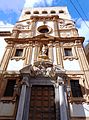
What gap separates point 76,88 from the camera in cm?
1218

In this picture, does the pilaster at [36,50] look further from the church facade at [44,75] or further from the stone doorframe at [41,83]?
the stone doorframe at [41,83]

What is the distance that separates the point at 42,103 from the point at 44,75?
1991mm

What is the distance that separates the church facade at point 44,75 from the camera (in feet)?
35.4

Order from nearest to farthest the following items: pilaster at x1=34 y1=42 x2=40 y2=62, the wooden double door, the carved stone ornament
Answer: the wooden double door → the carved stone ornament → pilaster at x1=34 y1=42 x2=40 y2=62

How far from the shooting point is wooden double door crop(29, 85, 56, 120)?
10.6m

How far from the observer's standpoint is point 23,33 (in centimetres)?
→ 1727

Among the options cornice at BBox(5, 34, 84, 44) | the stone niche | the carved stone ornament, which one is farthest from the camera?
cornice at BBox(5, 34, 84, 44)

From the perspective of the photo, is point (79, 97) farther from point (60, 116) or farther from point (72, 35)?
point (72, 35)

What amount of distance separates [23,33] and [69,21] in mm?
4905

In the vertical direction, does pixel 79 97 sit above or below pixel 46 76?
below

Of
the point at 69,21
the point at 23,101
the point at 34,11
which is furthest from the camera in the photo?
the point at 34,11

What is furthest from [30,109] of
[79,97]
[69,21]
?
[69,21]

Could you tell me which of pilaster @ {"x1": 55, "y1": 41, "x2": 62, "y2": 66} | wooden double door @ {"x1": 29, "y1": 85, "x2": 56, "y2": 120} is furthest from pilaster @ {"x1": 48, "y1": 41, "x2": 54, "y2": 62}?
wooden double door @ {"x1": 29, "y1": 85, "x2": 56, "y2": 120}

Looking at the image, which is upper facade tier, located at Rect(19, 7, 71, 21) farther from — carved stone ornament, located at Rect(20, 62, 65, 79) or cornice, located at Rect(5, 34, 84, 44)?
carved stone ornament, located at Rect(20, 62, 65, 79)
